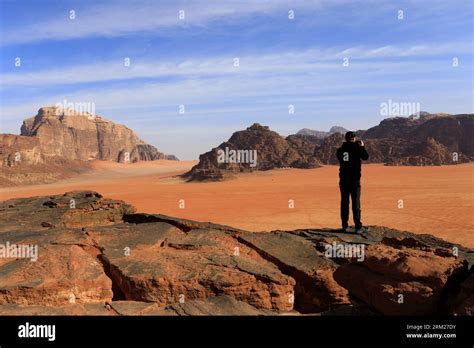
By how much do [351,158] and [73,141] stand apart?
298 feet

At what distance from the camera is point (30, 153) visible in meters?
59.1

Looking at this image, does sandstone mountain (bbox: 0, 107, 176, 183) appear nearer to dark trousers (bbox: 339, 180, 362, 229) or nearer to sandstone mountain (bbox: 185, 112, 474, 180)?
sandstone mountain (bbox: 185, 112, 474, 180)

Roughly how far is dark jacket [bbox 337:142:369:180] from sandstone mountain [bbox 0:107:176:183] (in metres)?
58.5

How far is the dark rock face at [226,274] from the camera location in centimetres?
484

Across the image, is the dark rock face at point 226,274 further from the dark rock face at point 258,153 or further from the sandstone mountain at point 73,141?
the sandstone mountain at point 73,141

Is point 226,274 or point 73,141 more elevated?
point 73,141

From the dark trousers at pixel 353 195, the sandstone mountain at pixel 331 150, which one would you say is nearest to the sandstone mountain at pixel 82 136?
the sandstone mountain at pixel 331 150

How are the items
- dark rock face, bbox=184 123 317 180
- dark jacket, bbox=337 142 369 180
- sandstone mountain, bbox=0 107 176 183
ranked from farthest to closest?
sandstone mountain, bbox=0 107 176 183, dark rock face, bbox=184 123 317 180, dark jacket, bbox=337 142 369 180

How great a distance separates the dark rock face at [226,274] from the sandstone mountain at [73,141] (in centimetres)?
5753

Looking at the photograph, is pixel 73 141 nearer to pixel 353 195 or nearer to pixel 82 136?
pixel 82 136

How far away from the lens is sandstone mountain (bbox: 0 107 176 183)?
202ft

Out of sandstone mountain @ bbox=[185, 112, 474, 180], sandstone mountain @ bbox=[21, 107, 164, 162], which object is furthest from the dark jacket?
sandstone mountain @ bbox=[21, 107, 164, 162]

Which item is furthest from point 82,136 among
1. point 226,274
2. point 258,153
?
point 226,274

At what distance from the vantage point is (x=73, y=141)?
88.9m
